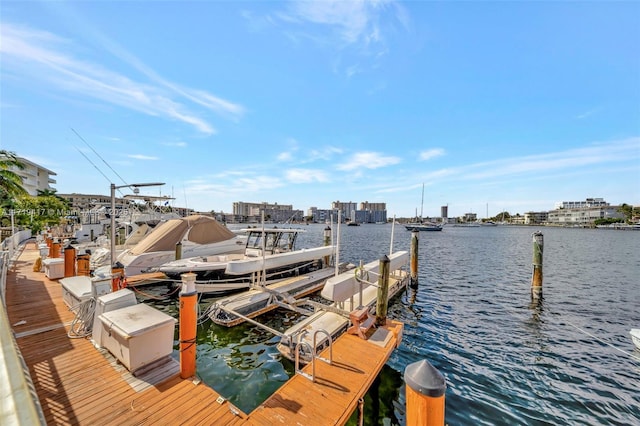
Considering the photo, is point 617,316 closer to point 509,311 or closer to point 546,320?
point 546,320

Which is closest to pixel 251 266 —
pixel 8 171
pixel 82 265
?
pixel 82 265

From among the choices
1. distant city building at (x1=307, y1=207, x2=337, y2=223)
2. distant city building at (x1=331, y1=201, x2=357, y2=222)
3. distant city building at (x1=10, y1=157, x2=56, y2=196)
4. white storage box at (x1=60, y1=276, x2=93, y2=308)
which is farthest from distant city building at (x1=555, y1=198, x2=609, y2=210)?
distant city building at (x1=10, y1=157, x2=56, y2=196)

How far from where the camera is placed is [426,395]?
3.17 metres

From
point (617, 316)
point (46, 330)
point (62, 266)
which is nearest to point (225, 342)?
point (46, 330)

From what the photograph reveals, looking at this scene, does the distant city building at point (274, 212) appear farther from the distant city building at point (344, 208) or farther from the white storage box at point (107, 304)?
the white storage box at point (107, 304)

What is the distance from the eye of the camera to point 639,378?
25.3ft

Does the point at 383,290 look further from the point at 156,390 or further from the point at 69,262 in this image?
the point at 69,262

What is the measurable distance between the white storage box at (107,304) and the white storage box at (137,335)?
1.10 feet

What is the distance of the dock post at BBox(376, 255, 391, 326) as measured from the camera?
7770mm

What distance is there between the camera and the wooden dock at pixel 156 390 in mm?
4129

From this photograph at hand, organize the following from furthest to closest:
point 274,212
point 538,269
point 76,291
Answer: point 274,212 < point 538,269 < point 76,291

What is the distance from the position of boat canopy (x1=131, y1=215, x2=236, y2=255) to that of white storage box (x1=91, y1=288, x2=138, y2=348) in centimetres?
981

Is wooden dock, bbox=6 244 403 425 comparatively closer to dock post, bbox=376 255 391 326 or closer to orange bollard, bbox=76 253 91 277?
dock post, bbox=376 255 391 326

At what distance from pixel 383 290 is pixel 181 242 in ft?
42.1
